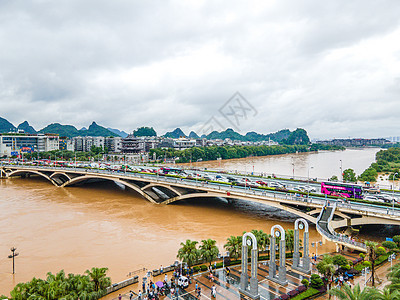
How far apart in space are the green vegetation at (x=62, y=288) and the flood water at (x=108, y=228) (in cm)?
426

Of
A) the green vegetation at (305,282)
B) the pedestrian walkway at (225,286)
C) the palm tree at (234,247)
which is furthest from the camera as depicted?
the palm tree at (234,247)

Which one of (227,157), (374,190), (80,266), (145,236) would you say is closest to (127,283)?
(80,266)

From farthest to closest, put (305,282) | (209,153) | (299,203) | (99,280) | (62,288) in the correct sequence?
(209,153)
(299,203)
(305,282)
(99,280)
(62,288)

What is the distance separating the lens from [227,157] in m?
123

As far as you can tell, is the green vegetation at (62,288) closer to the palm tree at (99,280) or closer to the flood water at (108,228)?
the palm tree at (99,280)

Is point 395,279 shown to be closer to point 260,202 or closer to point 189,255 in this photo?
point 189,255

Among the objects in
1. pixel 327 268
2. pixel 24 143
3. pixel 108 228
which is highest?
pixel 24 143

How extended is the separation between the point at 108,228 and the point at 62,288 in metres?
18.2

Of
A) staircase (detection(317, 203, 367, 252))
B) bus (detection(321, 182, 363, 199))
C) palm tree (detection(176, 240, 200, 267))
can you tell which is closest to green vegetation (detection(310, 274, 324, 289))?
staircase (detection(317, 203, 367, 252))

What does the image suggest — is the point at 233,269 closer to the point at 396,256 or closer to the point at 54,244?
the point at 396,256

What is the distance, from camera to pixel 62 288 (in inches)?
605

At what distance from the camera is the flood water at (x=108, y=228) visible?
2392 cm

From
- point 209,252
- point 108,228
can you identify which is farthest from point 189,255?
point 108,228

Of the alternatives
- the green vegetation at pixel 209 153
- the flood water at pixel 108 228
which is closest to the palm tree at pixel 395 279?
the flood water at pixel 108 228
